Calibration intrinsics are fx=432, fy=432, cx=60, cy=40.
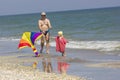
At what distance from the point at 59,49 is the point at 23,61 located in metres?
1.67

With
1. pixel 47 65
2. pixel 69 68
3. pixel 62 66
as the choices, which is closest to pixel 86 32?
pixel 47 65

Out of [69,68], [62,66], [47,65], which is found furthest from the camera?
[47,65]

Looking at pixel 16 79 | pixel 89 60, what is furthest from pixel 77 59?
pixel 16 79

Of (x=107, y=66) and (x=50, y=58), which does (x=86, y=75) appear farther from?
(x=50, y=58)

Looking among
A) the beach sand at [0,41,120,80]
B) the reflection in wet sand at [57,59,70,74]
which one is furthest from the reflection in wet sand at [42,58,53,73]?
the reflection in wet sand at [57,59,70,74]

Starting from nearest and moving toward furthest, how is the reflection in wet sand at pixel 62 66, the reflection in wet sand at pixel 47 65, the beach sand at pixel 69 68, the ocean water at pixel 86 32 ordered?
1. the beach sand at pixel 69 68
2. the reflection in wet sand at pixel 62 66
3. the reflection in wet sand at pixel 47 65
4. the ocean water at pixel 86 32

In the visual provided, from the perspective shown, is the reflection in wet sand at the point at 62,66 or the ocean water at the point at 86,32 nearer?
the reflection in wet sand at the point at 62,66

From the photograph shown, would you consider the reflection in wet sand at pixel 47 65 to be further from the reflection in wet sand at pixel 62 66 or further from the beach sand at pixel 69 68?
the reflection in wet sand at pixel 62 66

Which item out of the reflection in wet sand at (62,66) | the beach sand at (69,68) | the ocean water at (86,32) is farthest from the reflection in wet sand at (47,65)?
the ocean water at (86,32)

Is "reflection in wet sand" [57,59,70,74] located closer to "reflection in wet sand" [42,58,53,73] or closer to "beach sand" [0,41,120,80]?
"beach sand" [0,41,120,80]

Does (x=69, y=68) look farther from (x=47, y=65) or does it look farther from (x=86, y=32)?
(x=86, y=32)

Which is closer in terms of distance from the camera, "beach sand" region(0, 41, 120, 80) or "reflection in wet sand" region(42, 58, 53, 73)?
"beach sand" region(0, 41, 120, 80)

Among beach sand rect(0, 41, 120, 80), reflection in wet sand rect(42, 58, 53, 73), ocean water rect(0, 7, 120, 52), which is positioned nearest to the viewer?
beach sand rect(0, 41, 120, 80)

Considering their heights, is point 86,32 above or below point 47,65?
below
